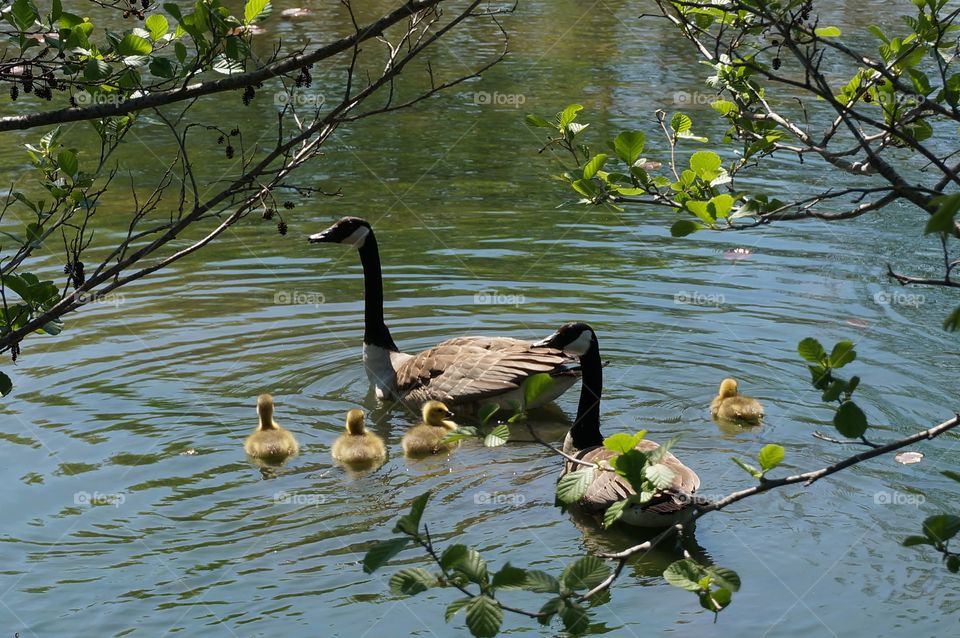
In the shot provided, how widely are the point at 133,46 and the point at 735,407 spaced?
18.7 feet

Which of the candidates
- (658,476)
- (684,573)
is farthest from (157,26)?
(684,573)

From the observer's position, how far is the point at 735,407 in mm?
8969

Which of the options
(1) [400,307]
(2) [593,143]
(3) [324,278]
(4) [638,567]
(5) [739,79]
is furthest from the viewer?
(2) [593,143]

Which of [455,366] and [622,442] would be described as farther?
[455,366]

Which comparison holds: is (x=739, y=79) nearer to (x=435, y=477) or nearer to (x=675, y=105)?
(x=435, y=477)

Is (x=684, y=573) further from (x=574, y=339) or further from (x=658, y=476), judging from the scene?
(x=574, y=339)

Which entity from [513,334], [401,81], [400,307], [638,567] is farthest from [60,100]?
[638,567]

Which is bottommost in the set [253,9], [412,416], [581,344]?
[412,416]

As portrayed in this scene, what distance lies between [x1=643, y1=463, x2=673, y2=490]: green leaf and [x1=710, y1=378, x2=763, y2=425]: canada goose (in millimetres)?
5447

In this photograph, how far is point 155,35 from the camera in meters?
4.80

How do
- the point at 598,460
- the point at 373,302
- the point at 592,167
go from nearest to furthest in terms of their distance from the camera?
the point at 592,167, the point at 598,460, the point at 373,302

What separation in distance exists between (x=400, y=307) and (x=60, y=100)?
8.94m

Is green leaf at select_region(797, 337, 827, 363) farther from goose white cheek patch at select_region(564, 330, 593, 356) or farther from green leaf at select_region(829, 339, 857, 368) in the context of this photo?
goose white cheek patch at select_region(564, 330, 593, 356)

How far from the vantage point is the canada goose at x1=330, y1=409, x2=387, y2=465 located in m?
8.58
